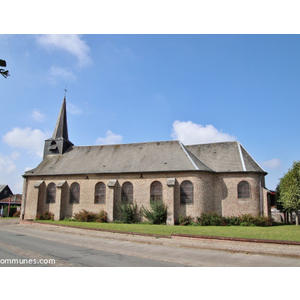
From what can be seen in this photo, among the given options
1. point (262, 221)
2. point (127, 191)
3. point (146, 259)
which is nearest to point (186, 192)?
point (127, 191)

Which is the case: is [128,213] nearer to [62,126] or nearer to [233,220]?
[233,220]

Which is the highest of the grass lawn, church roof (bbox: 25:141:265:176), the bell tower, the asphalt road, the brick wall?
the bell tower

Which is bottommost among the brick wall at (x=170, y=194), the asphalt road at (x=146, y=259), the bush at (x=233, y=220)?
the asphalt road at (x=146, y=259)

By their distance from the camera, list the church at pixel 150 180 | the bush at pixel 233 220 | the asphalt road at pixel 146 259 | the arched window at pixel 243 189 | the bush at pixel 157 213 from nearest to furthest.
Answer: the asphalt road at pixel 146 259 → the bush at pixel 233 220 → the bush at pixel 157 213 → the church at pixel 150 180 → the arched window at pixel 243 189

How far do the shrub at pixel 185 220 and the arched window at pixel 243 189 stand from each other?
558cm

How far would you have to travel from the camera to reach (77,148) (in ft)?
113

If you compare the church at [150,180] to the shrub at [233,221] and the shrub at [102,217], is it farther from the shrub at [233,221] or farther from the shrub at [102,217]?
the shrub at [233,221]

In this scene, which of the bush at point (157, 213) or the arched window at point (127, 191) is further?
the arched window at point (127, 191)

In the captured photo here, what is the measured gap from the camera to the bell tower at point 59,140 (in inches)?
1357

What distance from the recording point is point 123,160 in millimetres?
29906

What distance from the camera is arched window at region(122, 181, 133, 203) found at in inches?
1094

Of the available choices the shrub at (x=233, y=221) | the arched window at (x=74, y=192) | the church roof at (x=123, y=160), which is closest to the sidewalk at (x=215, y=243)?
the church roof at (x=123, y=160)

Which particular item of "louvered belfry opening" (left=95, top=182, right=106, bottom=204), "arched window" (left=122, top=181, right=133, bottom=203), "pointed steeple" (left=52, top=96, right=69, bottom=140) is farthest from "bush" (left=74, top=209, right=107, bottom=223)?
"pointed steeple" (left=52, top=96, right=69, bottom=140)

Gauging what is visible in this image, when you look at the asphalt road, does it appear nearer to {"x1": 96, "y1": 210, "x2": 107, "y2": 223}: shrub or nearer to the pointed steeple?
{"x1": 96, "y1": 210, "x2": 107, "y2": 223}: shrub
